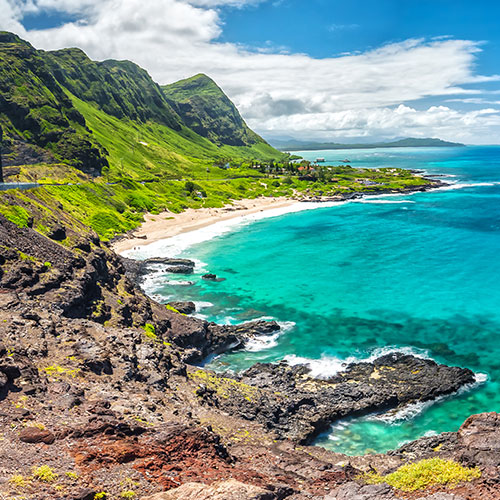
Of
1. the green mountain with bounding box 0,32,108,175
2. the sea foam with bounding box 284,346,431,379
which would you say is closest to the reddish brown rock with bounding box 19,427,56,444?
the sea foam with bounding box 284,346,431,379

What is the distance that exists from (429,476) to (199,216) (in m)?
116

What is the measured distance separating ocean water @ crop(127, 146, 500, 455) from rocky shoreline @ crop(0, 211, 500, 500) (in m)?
2.60

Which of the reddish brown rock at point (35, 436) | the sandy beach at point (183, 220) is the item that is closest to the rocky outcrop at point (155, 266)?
the sandy beach at point (183, 220)

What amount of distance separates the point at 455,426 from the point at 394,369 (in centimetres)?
844

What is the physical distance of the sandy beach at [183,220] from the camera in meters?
95.8

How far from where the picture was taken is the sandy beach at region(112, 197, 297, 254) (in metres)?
95.8

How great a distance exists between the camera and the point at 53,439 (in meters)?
17.3

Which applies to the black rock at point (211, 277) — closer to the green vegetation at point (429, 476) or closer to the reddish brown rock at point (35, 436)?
the green vegetation at point (429, 476)

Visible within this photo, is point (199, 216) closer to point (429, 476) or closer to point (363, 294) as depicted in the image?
point (363, 294)

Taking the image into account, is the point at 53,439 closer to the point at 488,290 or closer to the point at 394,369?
the point at 394,369

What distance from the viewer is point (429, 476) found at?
751 inches

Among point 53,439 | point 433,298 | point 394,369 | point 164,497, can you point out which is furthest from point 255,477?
point 433,298

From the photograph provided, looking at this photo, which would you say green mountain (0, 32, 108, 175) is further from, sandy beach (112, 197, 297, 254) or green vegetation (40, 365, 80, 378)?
green vegetation (40, 365, 80, 378)

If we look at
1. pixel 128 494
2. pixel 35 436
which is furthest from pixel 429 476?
pixel 35 436
